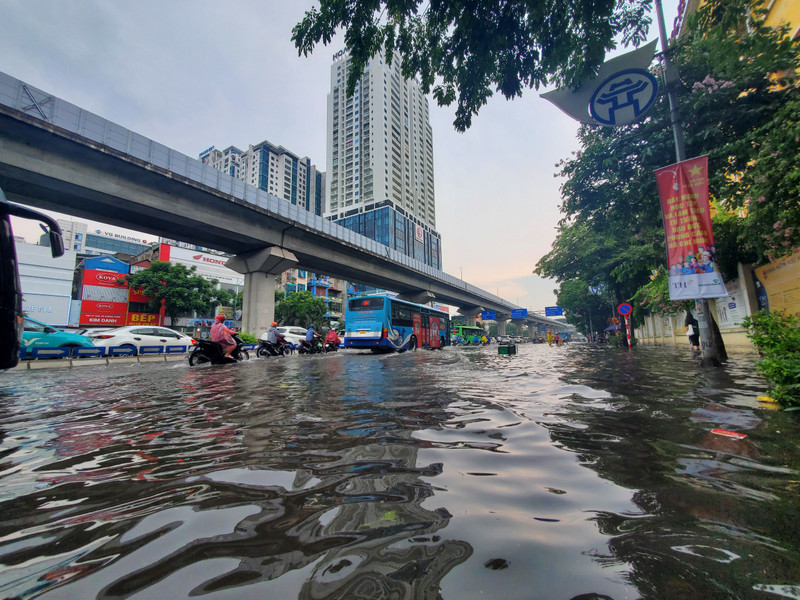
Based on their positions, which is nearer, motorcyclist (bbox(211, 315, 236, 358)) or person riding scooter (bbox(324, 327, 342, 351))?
motorcyclist (bbox(211, 315, 236, 358))

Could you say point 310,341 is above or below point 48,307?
below

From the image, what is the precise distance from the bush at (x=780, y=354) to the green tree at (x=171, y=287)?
137 feet

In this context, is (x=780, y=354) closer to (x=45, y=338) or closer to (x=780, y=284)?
(x=780, y=284)

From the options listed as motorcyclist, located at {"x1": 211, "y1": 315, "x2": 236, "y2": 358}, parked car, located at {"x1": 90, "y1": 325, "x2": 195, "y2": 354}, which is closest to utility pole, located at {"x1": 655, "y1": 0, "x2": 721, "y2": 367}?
motorcyclist, located at {"x1": 211, "y1": 315, "x2": 236, "y2": 358}

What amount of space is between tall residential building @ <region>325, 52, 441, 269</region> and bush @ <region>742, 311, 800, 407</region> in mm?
80751

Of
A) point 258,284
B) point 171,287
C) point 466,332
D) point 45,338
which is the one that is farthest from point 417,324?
point 171,287

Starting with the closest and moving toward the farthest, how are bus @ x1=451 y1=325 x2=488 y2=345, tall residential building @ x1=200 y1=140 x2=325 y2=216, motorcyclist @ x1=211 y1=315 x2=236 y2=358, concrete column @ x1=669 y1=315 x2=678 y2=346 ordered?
motorcyclist @ x1=211 y1=315 x2=236 y2=358 → concrete column @ x1=669 y1=315 x2=678 y2=346 → bus @ x1=451 y1=325 x2=488 y2=345 → tall residential building @ x1=200 y1=140 x2=325 y2=216

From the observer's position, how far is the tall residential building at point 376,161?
286 ft

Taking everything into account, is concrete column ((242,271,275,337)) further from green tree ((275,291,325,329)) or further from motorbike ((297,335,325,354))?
green tree ((275,291,325,329))

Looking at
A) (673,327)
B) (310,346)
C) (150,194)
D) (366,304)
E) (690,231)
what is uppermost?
(150,194)

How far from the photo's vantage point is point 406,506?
1.46 meters

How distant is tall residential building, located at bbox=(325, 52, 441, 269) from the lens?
87188 millimetres

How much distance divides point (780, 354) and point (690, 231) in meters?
4.77

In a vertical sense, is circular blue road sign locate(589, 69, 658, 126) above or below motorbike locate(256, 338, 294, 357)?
above
